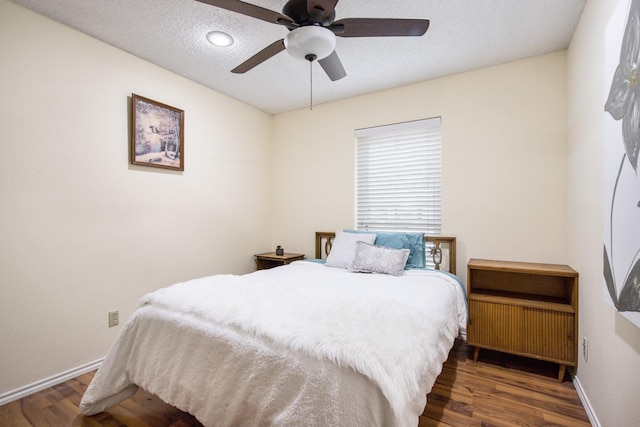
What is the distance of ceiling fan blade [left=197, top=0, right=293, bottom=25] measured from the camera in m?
1.47

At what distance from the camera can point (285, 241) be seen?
13.1ft

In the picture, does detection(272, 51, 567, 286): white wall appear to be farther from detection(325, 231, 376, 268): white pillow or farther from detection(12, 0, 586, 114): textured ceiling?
detection(325, 231, 376, 268): white pillow

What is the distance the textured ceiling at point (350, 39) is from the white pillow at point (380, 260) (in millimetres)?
1688

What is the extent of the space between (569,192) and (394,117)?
1695mm

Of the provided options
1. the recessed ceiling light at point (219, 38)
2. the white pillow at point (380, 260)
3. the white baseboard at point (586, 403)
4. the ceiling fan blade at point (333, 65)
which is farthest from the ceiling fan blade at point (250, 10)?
the white baseboard at point (586, 403)

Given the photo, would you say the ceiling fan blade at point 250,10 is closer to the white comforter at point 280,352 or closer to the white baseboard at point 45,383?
the white comforter at point 280,352

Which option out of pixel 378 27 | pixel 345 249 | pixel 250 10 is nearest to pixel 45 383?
pixel 345 249

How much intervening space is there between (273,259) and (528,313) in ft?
8.10

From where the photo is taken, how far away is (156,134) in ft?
8.87

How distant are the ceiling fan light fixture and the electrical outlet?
243 centimetres

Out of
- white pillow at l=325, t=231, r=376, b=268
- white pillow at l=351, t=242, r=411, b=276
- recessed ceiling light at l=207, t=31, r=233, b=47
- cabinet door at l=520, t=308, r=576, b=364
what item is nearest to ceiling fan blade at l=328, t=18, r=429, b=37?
recessed ceiling light at l=207, t=31, r=233, b=47

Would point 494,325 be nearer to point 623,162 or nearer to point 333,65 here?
point 623,162

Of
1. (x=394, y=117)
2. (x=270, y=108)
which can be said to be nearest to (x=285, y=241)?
(x=270, y=108)

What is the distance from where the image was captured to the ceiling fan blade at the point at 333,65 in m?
1.93
